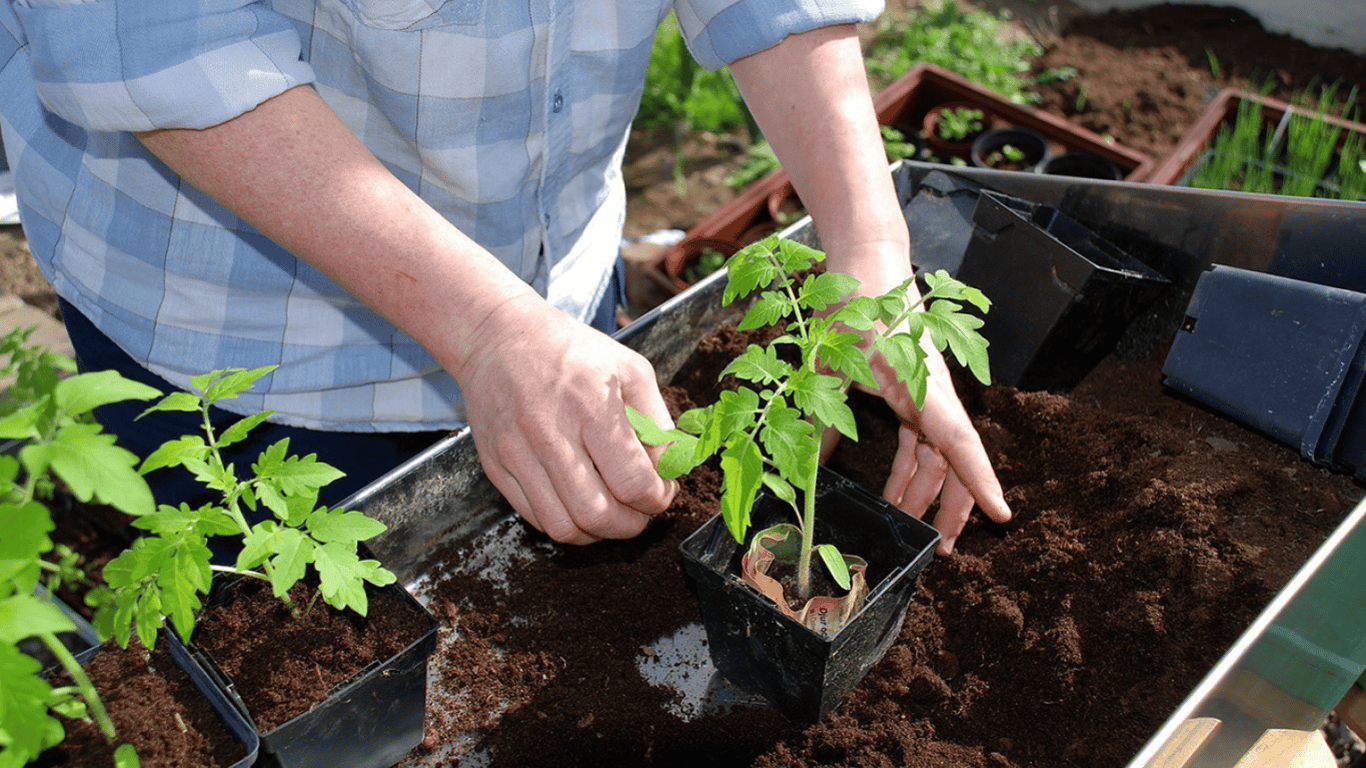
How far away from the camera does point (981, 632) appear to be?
1.40 metres

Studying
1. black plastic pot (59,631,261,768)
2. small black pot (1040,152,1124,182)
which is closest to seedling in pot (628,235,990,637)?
black plastic pot (59,631,261,768)

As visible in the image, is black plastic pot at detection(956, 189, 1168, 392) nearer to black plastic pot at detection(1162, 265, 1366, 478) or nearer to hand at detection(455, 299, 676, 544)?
black plastic pot at detection(1162, 265, 1366, 478)

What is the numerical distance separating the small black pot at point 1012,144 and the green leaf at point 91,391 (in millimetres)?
2923

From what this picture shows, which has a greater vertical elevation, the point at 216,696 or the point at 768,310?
the point at 768,310

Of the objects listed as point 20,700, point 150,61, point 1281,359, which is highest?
point 150,61

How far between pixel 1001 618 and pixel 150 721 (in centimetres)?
109

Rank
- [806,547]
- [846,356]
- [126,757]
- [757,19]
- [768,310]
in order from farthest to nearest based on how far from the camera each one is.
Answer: [757,19]
[806,547]
[768,310]
[846,356]
[126,757]

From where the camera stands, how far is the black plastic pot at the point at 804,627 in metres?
1.24

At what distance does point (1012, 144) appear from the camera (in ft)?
11.3

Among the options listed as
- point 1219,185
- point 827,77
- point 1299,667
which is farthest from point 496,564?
point 1219,185

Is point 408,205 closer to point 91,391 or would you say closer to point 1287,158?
point 91,391

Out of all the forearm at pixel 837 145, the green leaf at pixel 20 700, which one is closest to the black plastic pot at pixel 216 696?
the green leaf at pixel 20 700

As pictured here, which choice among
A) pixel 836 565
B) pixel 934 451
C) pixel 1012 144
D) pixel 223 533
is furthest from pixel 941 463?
pixel 1012 144

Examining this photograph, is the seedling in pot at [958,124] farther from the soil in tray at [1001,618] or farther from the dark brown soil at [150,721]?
the dark brown soil at [150,721]
